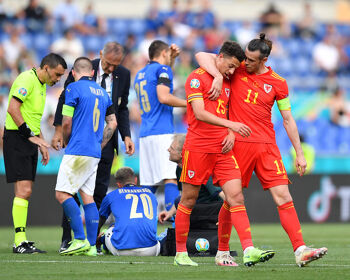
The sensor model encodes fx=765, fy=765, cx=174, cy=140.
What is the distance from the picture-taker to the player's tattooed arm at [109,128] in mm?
8969

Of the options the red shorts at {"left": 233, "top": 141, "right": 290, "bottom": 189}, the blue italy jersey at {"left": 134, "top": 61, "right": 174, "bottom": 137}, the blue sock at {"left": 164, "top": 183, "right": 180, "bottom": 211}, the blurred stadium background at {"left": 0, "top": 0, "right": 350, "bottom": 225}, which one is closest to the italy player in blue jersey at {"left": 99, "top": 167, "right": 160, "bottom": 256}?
the blue sock at {"left": 164, "top": 183, "right": 180, "bottom": 211}

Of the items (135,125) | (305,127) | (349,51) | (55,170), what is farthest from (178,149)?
(349,51)

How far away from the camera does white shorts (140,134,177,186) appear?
10.0 meters

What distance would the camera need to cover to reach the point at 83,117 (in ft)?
27.8

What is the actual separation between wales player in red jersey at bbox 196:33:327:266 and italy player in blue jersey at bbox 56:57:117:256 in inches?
65.3

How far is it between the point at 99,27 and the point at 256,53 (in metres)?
14.6

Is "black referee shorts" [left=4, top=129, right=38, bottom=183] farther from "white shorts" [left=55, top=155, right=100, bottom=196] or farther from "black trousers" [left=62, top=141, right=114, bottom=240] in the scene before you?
"black trousers" [left=62, top=141, right=114, bottom=240]

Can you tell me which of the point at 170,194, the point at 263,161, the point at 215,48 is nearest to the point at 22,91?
the point at 170,194

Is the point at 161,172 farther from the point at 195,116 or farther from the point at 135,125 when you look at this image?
the point at 135,125

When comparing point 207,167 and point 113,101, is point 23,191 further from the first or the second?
point 207,167

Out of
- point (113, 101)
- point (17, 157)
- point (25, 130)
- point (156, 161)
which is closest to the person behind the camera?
point (25, 130)

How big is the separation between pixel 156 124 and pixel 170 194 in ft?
3.12

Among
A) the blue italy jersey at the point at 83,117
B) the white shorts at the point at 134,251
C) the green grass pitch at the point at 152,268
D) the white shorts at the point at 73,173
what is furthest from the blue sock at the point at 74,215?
the blue italy jersey at the point at 83,117

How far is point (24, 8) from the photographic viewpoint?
68.3 feet
